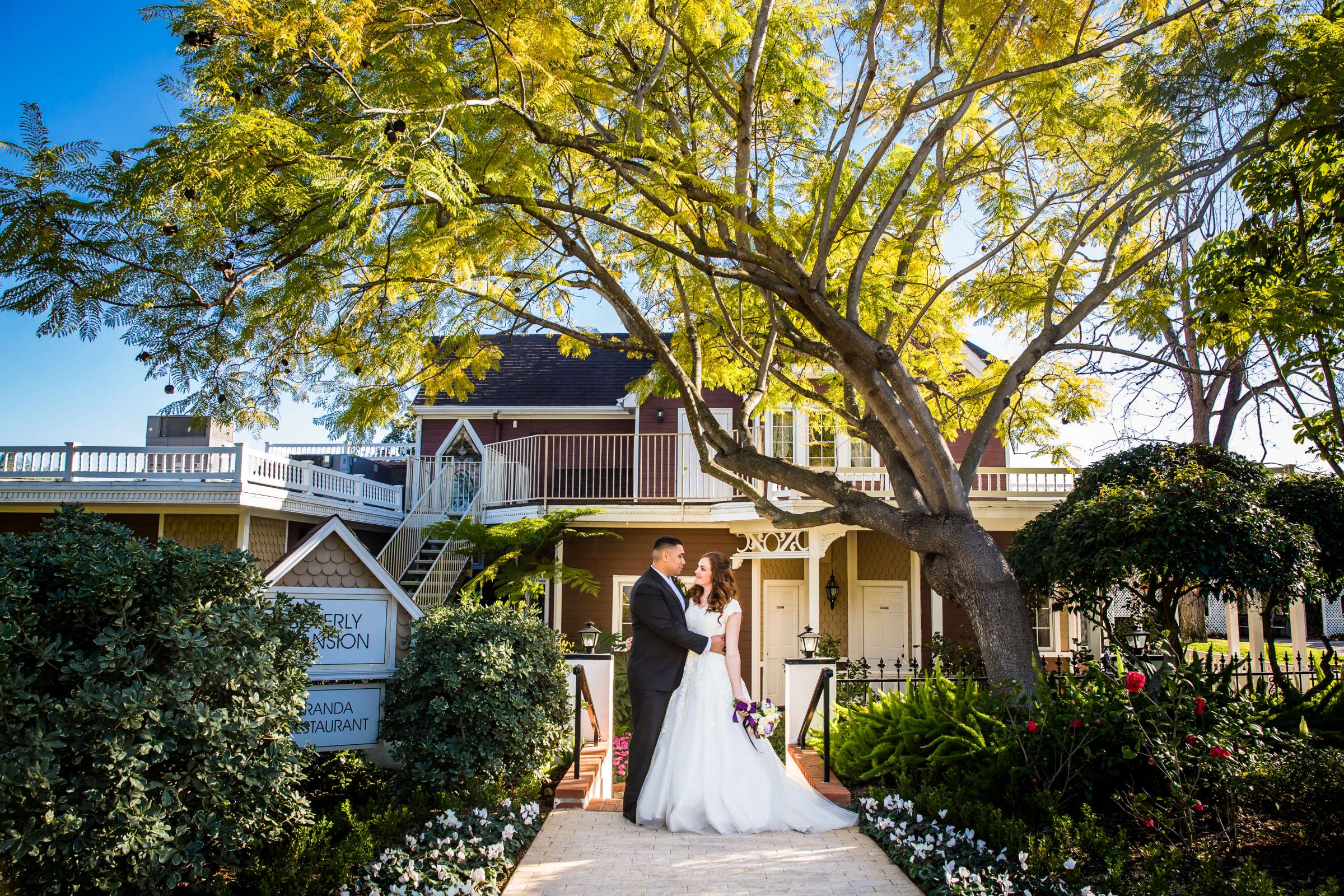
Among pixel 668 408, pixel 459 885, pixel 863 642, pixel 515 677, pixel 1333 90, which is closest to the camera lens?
pixel 459 885

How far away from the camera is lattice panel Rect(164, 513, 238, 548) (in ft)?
51.8

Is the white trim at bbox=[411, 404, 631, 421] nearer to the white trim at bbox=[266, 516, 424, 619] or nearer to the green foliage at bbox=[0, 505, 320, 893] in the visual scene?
the white trim at bbox=[266, 516, 424, 619]

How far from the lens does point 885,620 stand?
685 inches

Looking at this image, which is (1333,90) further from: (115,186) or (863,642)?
(863,642)

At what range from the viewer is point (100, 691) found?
Answer: 4.57m

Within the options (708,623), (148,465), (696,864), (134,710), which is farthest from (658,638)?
(148,465)

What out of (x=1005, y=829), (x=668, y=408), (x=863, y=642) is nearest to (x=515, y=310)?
(x=1005, y=829)

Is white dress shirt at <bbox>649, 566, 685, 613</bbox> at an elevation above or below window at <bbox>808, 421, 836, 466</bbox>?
below

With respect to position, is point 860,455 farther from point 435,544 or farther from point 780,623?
point 435,544

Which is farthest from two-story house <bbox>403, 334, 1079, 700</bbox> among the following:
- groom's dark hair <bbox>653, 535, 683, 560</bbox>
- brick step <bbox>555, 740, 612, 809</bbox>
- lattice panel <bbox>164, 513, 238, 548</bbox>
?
groom's dark hair <bbox>653, 535, 683, 560</bbox>

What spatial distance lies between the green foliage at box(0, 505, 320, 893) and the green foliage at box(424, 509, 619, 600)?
9.06 m

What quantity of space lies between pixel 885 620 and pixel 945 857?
39.6ft

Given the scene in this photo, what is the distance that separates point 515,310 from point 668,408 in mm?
8998

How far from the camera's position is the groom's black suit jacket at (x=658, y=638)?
22.4 ft
